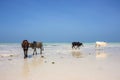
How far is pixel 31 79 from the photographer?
7516 mm

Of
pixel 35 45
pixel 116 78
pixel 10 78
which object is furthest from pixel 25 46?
pixel 116 78

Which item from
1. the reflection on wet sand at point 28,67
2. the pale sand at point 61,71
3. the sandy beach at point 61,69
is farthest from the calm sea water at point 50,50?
the pale sand at point 61,71

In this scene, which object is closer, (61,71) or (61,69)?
(61,71)

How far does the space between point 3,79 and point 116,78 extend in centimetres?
403

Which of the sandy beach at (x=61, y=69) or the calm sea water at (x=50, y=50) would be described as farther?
the calm sea water at (x=50, y=50)

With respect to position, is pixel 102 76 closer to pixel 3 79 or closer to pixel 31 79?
pixel 31 79

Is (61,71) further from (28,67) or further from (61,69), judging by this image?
(28,67)

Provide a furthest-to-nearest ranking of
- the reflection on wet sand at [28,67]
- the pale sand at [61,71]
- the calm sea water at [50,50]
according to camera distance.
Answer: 1. the calm sea water at [50,50]
2. the reflection on wet sand at [28,67]
3. the pale sand at [61,71]

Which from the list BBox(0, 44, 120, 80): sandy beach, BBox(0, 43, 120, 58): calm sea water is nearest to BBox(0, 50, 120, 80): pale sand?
BBox(0, 44, 120, 80): sandy beach

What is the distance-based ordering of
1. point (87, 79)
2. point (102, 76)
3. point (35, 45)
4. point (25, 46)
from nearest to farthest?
point (87, 79), point (102, 76), point (25, 46), point (35, 45)

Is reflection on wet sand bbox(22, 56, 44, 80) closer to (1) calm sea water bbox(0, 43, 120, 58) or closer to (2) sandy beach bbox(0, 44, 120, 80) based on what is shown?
(2) sandy beach bbox(0, 44, 120, 80)

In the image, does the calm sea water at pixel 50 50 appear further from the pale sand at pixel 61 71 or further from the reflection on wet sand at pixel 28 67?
the pale sand at pixel 61 71

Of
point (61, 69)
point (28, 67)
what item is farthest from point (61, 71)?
point (28, 67)

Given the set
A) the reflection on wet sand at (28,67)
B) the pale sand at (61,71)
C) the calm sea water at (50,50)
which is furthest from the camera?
the calm sea water at (50,50)
